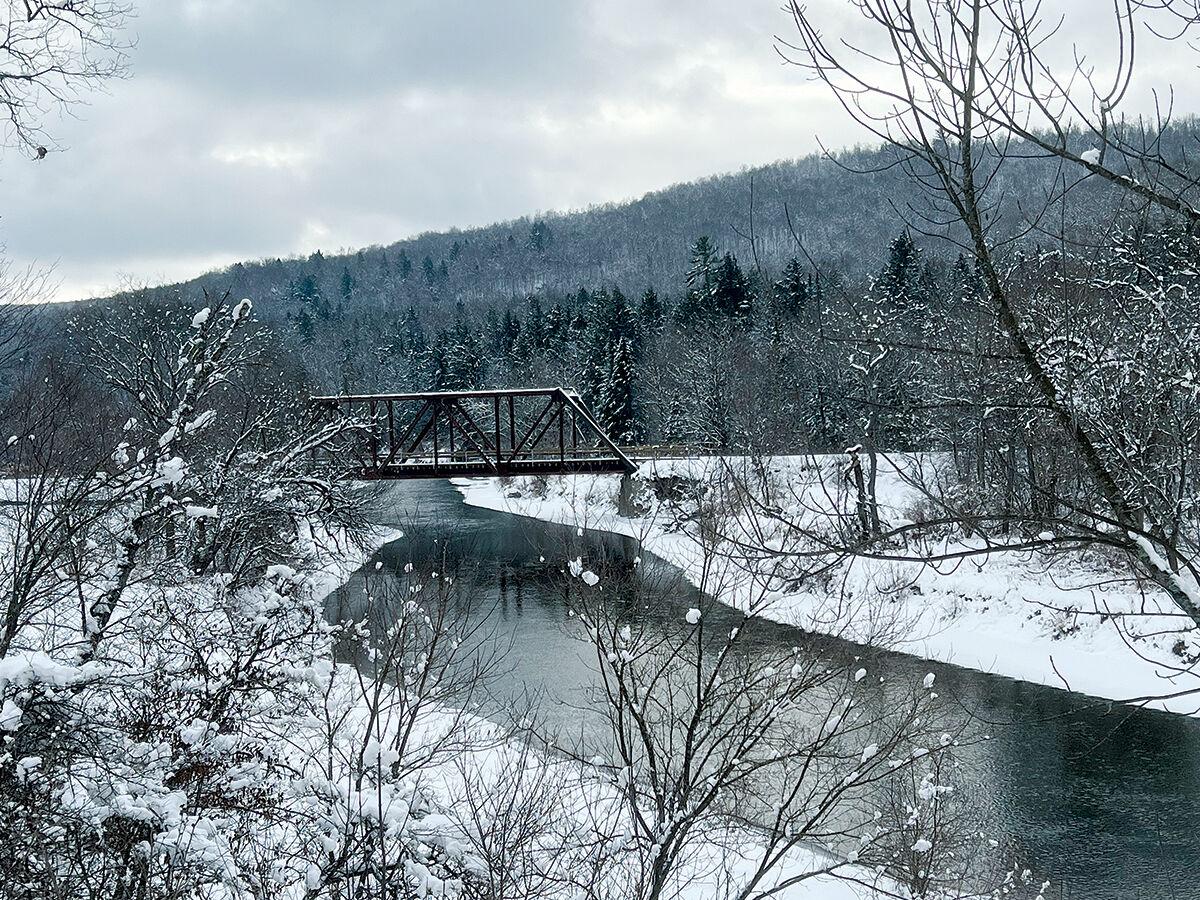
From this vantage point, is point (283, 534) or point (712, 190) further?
point (712, 190)


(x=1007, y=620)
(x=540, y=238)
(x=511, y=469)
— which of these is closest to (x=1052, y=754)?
(x=1007, y=620)

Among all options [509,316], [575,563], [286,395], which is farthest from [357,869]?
[509,316]

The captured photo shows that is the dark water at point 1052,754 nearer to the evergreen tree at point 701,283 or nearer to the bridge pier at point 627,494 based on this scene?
the bridge pier at point 627,494

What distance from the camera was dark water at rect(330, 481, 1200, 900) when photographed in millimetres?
11852

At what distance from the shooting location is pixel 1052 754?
15039 mm

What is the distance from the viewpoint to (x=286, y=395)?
32.4 m

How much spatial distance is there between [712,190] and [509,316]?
9175 centimetres

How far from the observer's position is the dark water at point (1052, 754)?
11.9 meters

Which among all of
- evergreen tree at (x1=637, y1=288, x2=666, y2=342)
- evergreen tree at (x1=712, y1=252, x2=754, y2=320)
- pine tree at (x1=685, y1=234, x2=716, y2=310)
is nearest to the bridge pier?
evergreen tree at (x1=712, y1=252, x2=754, y2=320)

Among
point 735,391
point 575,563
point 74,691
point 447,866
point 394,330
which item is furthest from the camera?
point 394,330

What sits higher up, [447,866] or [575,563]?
[575,563]

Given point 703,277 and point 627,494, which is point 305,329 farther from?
point 627,494

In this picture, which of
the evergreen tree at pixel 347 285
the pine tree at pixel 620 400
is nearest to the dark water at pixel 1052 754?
the pine tree at pixel 620 400

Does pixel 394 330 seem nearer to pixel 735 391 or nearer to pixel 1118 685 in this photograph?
pixel 735 391
